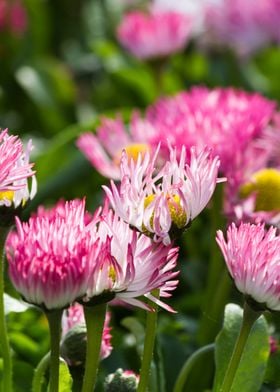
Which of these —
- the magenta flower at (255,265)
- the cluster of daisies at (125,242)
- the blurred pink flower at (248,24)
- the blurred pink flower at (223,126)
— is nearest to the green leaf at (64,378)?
the cluster of daisies at (125,242)

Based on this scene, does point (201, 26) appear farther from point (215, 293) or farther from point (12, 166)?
point (12, 166)

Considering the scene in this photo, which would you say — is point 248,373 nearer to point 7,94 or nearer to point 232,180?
point 232,180

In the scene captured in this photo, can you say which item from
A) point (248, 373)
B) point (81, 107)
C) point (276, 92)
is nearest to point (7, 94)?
point (81, 107)

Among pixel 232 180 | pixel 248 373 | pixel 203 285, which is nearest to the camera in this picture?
pixel 248 373

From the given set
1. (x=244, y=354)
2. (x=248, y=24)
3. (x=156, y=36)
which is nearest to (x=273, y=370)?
(x=244, y=354)

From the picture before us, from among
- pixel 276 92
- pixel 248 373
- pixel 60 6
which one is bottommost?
pixel 248 373

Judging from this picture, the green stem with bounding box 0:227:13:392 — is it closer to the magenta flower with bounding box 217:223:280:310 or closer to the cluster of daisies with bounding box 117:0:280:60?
the magenta flower with bounding box 217:223:280:310

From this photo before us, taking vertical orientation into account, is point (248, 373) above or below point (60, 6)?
below
